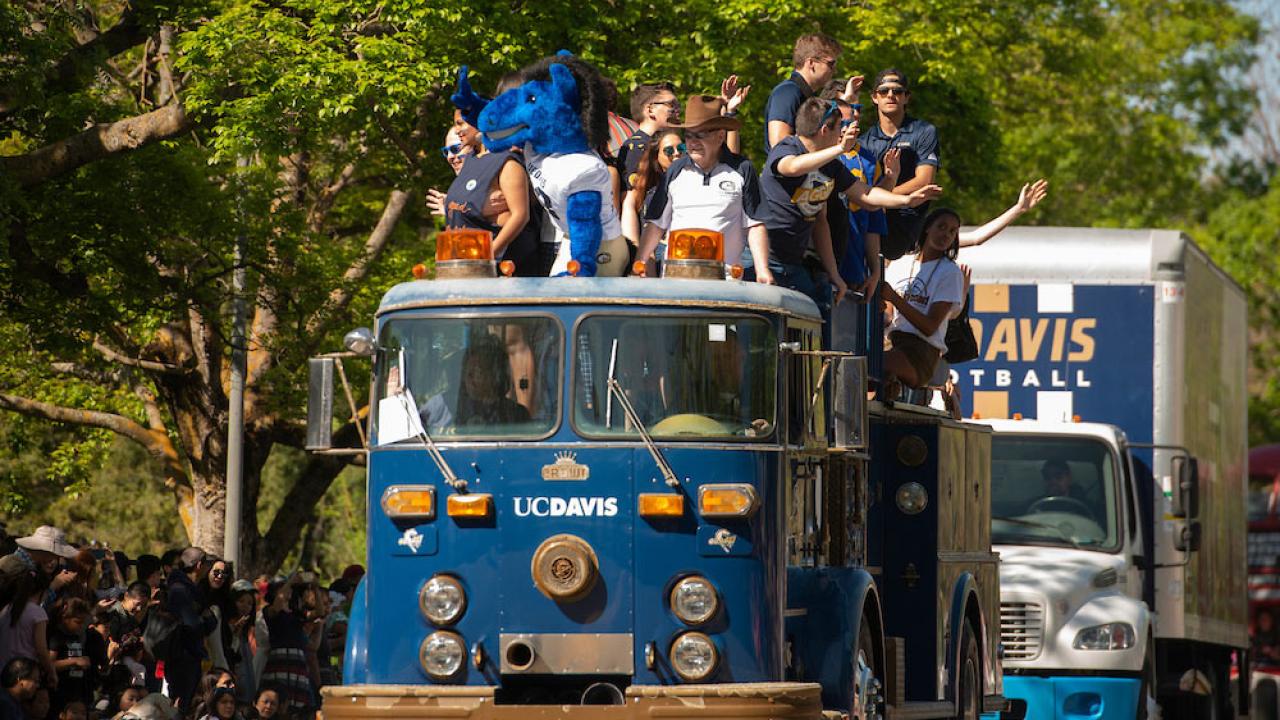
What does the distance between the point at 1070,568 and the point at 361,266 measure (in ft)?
38.6

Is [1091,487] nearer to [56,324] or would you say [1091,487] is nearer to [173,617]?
[173,617]

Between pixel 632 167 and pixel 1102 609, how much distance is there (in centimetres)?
618

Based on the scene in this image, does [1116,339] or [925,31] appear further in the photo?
[925,31]

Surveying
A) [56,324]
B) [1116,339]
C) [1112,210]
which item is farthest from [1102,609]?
[1112,210]

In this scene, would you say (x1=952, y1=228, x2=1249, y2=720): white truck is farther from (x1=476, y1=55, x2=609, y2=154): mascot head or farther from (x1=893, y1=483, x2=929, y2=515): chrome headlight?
(x1=476, y1=55, x2=609, y2=154): mascot head

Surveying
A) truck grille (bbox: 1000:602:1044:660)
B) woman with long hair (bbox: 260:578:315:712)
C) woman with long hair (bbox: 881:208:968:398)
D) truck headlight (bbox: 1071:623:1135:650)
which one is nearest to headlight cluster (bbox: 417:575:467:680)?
woman with long hair (bbox: 881:208:968:398)

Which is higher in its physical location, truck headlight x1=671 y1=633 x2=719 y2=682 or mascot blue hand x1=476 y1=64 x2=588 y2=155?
mascot blue hand x1=476 y1=64 x2=588 y2=155

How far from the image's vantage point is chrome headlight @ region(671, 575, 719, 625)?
32.6 ft

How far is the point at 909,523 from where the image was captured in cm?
1280

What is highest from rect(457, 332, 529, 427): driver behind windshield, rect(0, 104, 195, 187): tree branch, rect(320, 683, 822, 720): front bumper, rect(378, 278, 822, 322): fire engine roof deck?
rect(0, 104, 195, 187): tree branch

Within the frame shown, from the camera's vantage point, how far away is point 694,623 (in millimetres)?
9945

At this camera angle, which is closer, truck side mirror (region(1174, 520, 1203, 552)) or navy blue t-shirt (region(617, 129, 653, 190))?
navy blue t-shirt (region(617, 129, 653, 190))

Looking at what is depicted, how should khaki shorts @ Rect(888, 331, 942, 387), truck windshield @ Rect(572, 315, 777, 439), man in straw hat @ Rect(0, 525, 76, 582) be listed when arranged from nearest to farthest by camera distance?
truck windshield @ Rect(572, 315, 777, 439), man in straw hat @ Rect(0, 525, 76, 582), khaki shorts @ Rect(888, 331, 942, 387)

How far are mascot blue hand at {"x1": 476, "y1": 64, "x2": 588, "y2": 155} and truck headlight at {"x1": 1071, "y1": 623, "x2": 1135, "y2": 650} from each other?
646 centimetres
